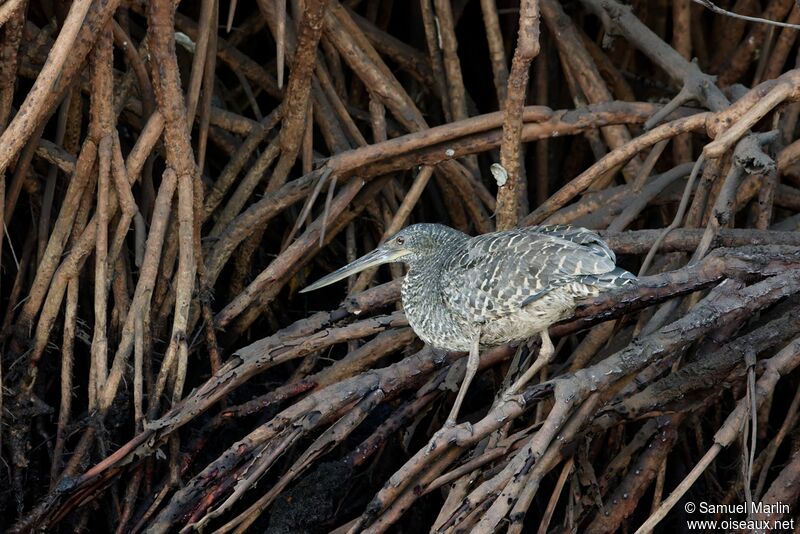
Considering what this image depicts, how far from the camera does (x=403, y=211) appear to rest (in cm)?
522

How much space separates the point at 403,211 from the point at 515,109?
1.21 meters

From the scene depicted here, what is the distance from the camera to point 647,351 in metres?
3.79

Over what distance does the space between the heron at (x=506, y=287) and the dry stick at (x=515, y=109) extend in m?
0.24

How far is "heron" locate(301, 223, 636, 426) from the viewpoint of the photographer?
3660 mm

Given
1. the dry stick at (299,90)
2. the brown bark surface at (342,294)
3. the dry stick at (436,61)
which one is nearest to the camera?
the brown bark surface at (342,294)

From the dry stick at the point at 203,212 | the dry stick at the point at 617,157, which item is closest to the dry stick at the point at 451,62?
the dry stick at the point at 617,157

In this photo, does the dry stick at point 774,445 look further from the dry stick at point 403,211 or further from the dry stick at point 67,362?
the dry stick at point 67,362

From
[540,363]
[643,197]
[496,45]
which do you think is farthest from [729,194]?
[496,45]

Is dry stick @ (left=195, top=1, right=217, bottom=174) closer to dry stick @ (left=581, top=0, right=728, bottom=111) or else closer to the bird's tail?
dry stick @ (left=581, top=0, right=728, bottom=111)

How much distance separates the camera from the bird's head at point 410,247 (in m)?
4.47

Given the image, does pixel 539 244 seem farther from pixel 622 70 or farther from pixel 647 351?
pixel 622 70

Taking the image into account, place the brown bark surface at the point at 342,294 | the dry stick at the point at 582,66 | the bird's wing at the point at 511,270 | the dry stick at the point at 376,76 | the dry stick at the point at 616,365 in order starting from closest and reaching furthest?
the dry stick at the point at 616,365
the bird's wing at the point at 511,270
the brown bark surface at the point at 342,294
the dry stick at the point at 376,76
the dry stick at the point at 582,66

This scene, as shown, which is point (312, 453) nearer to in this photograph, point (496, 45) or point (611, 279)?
point (611, 279)

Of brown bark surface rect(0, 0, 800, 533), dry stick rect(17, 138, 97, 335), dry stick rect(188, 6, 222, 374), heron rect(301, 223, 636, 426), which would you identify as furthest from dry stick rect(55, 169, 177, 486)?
heron rect(301, 223, 636, 426)
